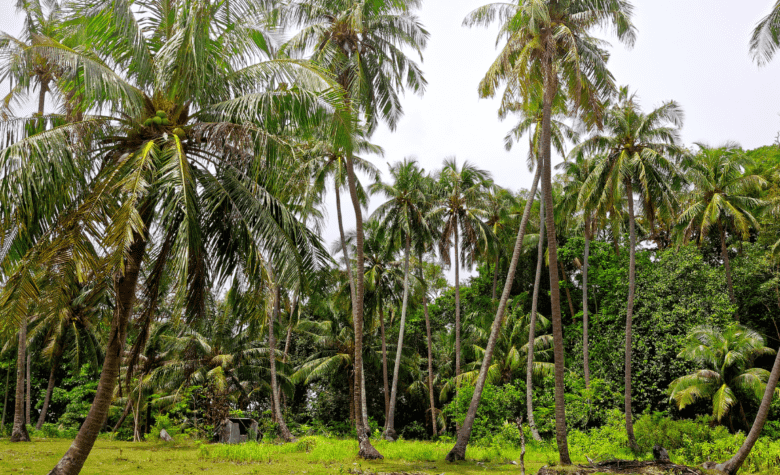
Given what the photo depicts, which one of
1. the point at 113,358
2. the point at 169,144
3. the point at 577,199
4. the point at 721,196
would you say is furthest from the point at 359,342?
the point at 721,196

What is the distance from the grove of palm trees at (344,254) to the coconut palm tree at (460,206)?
13cm

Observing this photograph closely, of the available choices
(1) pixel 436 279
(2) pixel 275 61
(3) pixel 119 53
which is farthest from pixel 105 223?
(1) pixel 436 279

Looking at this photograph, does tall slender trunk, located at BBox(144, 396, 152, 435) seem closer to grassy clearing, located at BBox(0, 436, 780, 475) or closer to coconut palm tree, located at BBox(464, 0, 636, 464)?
grassy clearing, located at BBox(0, 436, 780, 475)

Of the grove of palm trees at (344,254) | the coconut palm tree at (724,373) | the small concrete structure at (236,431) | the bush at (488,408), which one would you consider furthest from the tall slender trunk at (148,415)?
the coconut palm tree at (724,373)

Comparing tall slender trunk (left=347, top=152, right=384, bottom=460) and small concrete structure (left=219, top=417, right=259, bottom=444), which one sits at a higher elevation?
tall slender trunk (left=347, top=152, right=384, bottom=460)

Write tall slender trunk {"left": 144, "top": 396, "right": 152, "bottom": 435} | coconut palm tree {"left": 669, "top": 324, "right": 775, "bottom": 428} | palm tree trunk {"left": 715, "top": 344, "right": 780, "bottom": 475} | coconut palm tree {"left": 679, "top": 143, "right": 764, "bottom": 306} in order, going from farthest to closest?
tall slender trunk {"left": 144, "top": 396, "right": 152, "bottom": 435}
coconut palm tree {"left": 679, "top": 143, "right": 764, "bottom": 306}
coconut palm tree {"left": 669, "top": 324, "right": 775, "bottom": 428}
palm tree trunk {"left": 715, "top": 344, "right": 780, "bottom": 475}

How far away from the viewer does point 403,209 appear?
2228 centimetres

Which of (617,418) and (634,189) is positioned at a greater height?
(634,189)

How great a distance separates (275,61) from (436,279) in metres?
25.6

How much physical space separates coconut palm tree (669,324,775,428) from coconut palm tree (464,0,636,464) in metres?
6.37

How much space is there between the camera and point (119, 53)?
26.8 feet

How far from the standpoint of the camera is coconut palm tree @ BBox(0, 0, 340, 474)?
679 cm

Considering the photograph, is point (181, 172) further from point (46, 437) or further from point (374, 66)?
point (46, 437)

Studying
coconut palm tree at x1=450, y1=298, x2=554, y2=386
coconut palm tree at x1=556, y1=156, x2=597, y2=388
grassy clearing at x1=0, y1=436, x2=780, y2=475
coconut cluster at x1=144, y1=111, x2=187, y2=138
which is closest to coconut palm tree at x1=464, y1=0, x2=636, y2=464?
grassy clearing at x1=0, y1=436, x2=780, y2=475
